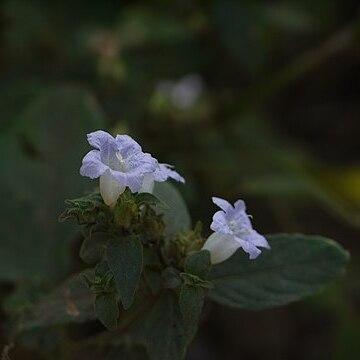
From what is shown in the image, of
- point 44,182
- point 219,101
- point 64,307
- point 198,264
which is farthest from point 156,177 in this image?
point 219,101

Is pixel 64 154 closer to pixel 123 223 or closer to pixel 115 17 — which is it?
pixel 123 223

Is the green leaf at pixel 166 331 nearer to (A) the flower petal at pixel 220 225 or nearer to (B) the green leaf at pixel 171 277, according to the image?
(B) the green leaf at pixel 171 277

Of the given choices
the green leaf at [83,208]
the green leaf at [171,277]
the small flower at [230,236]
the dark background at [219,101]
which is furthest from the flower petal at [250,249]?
the dark background at [219,101]

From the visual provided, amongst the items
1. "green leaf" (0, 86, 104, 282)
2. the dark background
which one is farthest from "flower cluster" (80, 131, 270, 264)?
the dark background

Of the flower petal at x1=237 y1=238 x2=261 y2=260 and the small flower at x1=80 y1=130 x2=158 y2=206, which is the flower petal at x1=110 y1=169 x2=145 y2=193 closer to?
the small flower at x1=80 y1=130 x2=158 y2=206

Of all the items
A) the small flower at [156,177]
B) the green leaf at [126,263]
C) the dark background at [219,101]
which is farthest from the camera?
the dark background at [219,101]

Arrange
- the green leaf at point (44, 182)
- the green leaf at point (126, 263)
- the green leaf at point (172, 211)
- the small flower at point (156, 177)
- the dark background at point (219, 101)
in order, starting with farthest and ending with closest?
the dark background at point (219, 101), the green leaf at point (44, 182), the green leaf at point (172, 211), the small flower at point (156, 177), the green leaf at point (126, 263)
